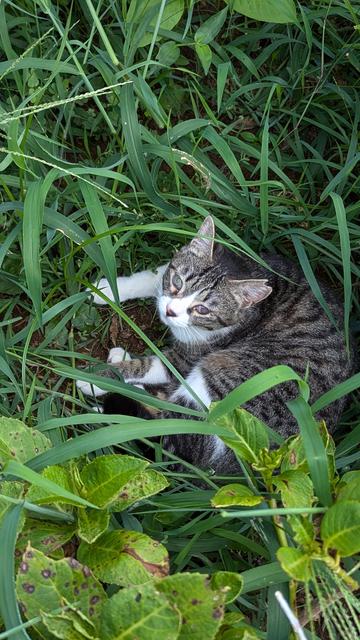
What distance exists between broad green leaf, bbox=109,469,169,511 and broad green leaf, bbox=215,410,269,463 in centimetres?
20

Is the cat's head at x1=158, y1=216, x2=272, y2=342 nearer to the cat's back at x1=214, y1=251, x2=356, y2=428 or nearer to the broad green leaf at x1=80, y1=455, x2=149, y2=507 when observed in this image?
the cat's back at x1=214, y1=251, x2=356, y2=428

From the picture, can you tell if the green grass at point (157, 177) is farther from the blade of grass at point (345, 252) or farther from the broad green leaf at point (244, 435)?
the broad green leaf at point (244, 435)

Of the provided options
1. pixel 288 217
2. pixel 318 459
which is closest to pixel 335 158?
pixel 288 217

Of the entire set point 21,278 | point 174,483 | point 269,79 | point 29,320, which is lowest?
point 174,483

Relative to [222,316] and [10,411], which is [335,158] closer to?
[222,316]

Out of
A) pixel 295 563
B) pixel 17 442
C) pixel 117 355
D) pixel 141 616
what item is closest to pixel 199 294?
pixel 117 355

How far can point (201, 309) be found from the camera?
2428 millimetres

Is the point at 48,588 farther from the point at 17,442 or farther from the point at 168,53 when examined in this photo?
the point at 168,53

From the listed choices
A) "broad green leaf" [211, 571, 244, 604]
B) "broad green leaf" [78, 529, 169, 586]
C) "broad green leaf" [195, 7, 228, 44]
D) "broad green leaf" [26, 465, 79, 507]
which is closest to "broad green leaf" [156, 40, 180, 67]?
"broad green leaf" [195, 7, 228, 44]

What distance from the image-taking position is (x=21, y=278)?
2375 millimetres

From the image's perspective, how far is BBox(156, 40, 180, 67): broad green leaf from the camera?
7.82 feet

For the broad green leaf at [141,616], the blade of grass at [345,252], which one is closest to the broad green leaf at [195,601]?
the broad green leaf at [141,616]

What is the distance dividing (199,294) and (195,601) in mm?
1294

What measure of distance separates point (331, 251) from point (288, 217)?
204 mm
